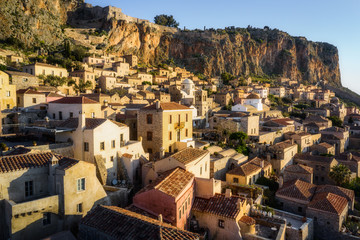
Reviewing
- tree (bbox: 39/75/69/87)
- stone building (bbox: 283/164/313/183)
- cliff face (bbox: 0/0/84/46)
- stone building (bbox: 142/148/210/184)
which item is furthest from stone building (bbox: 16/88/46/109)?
cliff face (bbox: 0/0/84/46)

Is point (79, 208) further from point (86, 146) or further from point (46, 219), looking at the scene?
point (86, 146)

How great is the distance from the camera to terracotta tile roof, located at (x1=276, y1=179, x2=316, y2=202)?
79.6ft

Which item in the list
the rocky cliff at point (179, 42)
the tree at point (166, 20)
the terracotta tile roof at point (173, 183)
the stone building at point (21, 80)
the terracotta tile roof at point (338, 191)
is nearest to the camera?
the terracotta tile roof at point (173, 183)

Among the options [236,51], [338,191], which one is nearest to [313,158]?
[338,191]

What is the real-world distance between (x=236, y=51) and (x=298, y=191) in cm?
11938

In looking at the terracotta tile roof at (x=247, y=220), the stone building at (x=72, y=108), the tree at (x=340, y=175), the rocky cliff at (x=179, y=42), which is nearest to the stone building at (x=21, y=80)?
the stone building at (x=72, y=108)

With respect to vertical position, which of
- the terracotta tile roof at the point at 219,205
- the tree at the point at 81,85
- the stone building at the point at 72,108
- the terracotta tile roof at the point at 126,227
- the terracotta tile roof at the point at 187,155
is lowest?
the terracotta tile roof at the point at 219,205

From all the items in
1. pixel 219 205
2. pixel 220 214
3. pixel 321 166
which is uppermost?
pixel 219 205

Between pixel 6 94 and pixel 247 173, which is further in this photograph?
pixel 6 94

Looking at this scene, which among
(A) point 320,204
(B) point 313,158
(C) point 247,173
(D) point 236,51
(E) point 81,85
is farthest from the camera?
(D) point 236,51

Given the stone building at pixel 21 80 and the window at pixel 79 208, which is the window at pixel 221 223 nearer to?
the window at pixel 79 208

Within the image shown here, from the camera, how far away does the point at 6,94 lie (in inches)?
1342

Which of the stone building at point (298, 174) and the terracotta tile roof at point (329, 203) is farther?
the stone building at point (298, 174)

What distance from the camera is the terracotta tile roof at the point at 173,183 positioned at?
15922 mm
